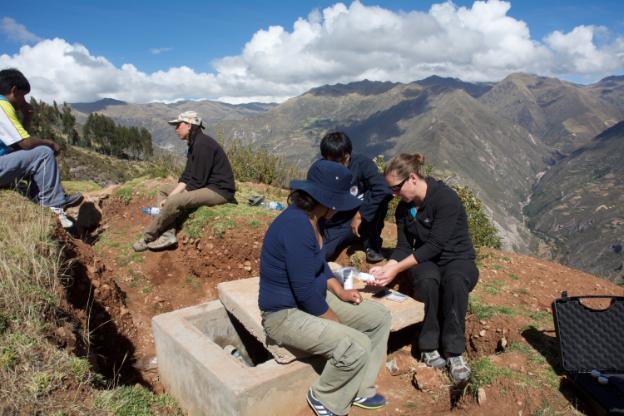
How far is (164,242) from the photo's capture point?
665 cm

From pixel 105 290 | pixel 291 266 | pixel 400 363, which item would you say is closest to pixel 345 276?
pixel 400 363

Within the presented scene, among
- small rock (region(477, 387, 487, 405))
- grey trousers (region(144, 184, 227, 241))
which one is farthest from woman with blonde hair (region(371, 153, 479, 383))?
grey trousers (region(144, 184, 227, 241))

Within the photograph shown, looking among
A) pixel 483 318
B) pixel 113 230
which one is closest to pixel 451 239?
pixel 483 318

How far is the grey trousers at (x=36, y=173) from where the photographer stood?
16.4 feet

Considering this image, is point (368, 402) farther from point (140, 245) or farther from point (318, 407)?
point (140, 245)

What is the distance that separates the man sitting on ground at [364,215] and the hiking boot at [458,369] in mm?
2096

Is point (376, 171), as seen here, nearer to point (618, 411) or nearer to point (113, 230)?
point (618, 411)

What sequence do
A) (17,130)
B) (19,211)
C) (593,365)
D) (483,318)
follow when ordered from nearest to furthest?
(593,365)
(19,211)
(483,318)
(17,130)

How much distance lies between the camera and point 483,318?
4.65 metres

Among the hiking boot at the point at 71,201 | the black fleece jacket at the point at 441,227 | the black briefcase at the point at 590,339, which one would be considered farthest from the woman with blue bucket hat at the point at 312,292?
the hiking boot at the point at 71,201

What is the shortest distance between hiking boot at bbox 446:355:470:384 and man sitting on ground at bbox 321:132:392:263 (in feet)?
6.88

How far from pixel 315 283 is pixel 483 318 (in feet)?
8.49

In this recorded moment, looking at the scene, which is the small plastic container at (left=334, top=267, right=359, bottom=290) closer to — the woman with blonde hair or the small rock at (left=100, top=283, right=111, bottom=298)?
the woman with blonde hair

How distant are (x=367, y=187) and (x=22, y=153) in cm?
465
